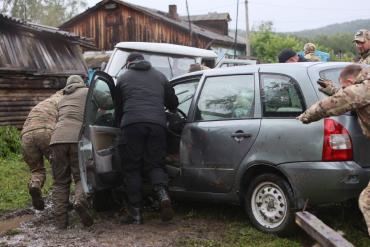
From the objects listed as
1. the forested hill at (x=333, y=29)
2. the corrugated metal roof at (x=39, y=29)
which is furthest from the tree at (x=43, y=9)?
the forested hill at (x=333, y=29)

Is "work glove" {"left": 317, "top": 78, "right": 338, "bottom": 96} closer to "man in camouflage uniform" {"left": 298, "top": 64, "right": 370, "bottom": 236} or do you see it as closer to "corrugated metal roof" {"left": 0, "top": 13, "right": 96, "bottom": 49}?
"man in camouflage uniform" {"left": 298, "top": 64, "right": 370, "bottom": 236}

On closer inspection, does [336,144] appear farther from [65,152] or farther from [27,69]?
[27,69]

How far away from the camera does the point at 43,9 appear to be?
182 feet

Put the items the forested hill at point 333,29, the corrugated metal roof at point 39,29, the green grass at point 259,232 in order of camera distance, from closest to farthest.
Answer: the green grass at point 259,232
the corrugated metal roof at point 39,29
the forested hill at point 333,29

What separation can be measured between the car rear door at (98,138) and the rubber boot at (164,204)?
26.3 inches

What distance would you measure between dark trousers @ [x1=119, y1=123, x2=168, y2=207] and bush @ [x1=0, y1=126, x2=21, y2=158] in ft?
23.8

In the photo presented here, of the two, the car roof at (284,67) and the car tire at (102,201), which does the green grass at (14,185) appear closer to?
the car tire at (102,201)

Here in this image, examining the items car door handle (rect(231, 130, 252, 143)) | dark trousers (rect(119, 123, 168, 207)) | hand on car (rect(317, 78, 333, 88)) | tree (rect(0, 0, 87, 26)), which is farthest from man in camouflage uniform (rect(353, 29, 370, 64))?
tree (rect(0, 0, 87, 26))

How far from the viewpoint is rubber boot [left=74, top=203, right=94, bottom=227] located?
6180 millimetres

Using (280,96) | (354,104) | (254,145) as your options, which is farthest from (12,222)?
(354,104)

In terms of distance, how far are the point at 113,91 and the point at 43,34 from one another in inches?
405

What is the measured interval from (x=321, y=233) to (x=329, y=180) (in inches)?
38.5

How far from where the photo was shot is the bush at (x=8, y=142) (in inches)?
500

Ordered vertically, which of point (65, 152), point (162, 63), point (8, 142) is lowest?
point (8, 142)
